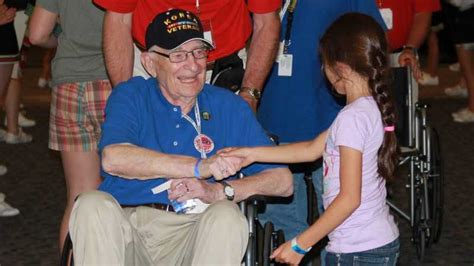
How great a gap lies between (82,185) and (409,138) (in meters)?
2.08

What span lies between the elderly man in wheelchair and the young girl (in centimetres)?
35

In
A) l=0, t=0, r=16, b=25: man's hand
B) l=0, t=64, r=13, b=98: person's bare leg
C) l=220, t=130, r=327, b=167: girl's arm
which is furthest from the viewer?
l=0, t=64, r=13, b=98: person's bare leg

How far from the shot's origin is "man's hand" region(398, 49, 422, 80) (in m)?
6.40

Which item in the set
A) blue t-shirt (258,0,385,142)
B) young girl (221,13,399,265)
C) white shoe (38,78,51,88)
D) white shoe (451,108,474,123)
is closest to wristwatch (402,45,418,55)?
blue t-shirt (258,0,385,142)

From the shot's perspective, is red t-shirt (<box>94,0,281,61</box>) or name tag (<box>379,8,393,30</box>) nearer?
red t-shirt (<box>94,0,281,61</box>)

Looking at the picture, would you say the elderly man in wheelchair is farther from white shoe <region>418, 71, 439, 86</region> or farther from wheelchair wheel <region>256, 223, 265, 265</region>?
white shoe <region>418, 71, 439, 86</region>

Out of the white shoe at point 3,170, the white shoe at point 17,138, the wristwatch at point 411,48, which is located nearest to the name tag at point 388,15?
the wristwatch at point 411,48

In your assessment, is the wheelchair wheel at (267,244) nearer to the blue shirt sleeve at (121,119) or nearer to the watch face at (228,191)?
the watch face at (228,191)

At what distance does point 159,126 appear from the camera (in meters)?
4.55

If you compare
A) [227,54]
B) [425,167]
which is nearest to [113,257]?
[227,54]

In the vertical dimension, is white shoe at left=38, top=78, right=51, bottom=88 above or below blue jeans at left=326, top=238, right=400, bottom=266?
below

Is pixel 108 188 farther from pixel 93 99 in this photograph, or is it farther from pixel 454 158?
pixel 454 158

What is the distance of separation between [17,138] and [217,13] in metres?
5.78

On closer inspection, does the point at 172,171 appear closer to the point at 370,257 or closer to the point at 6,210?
the point at 370,257
